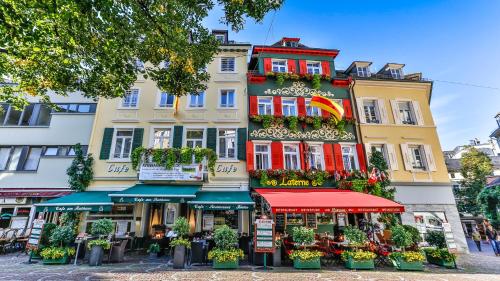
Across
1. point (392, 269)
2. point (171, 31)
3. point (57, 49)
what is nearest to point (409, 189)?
point (392, 269)

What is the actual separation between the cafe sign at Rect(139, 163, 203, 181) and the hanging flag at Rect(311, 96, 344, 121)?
7.97 meters

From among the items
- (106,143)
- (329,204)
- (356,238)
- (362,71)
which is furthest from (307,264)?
(362,71)

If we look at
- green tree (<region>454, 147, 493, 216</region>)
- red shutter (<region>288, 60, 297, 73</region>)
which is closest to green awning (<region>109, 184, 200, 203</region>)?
red shutter (<region>288, 60, 297, 73</region>)

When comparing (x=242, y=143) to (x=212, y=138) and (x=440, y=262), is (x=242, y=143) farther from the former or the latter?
(x=440, y=262)

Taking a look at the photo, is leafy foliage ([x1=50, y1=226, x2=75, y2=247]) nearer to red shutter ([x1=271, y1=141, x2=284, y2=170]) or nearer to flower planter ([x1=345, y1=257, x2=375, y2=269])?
red shutter ([x1=271, y1=141, x2=284, y2=170])

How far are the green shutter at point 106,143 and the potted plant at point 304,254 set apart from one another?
1172cm

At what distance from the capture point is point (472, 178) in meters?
31.9

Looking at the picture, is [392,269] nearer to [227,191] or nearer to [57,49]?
[227,191]

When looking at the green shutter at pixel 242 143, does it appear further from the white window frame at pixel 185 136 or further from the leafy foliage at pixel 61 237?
the leafy foliage at pixel 61 237

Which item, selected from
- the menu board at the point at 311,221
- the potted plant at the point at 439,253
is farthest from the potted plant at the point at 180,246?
the potted plant at the point at 439,253

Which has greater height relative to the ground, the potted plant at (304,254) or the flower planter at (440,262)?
the potted plant at (304,254)

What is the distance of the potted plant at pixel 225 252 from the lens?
9227mm

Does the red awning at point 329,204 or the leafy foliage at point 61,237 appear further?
the red awning at point 329,204

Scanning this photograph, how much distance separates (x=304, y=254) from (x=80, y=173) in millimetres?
12639
